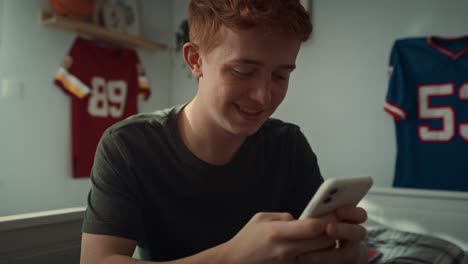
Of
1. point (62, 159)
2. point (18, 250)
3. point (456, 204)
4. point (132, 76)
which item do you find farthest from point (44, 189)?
point (456, 204)

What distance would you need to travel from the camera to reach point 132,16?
3518mm

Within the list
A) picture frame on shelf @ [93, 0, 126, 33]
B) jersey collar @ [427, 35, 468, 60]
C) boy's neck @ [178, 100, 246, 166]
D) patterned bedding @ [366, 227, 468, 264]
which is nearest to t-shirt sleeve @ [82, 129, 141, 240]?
boy's neck @ [178, 100, 246, 166]

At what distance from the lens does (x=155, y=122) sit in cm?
99

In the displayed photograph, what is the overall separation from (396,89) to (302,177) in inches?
65.3

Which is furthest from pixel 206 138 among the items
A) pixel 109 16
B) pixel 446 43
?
pixel 109 16

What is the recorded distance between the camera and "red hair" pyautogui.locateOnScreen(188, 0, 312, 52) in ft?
2.64

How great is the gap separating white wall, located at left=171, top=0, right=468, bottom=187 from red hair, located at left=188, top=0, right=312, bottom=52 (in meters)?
1.99

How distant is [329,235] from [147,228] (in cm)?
48

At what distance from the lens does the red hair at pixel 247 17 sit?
80 centimetres

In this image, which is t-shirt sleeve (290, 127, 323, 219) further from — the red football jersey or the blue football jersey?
the red football jersey

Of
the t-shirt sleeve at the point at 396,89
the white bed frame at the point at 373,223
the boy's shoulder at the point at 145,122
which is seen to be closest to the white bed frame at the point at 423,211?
the white bed frame at the point at 373,223

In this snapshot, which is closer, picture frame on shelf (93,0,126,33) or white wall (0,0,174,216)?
white wall (0,0,174,216)

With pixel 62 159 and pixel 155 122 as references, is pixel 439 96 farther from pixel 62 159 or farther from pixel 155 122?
pixel 62 159

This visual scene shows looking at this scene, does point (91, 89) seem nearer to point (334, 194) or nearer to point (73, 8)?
point (73, 8)
